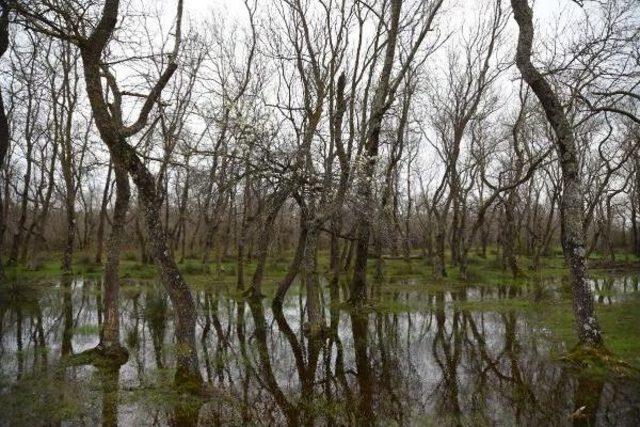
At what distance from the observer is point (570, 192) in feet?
32.7

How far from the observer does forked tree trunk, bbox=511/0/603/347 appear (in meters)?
9.69

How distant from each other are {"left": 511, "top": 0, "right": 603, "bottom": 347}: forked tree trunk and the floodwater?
96cm

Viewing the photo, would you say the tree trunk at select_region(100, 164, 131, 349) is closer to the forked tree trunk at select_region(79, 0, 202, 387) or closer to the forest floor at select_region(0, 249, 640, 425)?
the forest floor at select_region(0, 249, 640, 425)

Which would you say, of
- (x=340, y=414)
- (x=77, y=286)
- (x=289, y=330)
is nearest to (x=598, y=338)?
(x=340, y=414)

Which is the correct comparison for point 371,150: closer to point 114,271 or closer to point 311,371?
point 311,371

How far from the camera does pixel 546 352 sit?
423 inches

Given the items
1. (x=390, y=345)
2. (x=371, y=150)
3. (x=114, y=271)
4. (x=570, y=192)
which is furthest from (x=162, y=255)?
(x=371, y=150)

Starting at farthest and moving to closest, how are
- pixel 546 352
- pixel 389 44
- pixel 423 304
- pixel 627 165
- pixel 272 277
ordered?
pixel 627 165, pixel 272 277, pixel 423 304, pixel 389 44, pixel 546 352

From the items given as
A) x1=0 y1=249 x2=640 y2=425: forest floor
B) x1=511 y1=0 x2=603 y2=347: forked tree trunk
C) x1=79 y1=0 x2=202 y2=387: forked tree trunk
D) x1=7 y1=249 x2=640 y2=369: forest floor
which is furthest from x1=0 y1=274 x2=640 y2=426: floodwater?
x1=511 y1=0 x2=603 y2=347: forked tree trunk

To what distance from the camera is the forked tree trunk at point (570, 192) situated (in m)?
9.69

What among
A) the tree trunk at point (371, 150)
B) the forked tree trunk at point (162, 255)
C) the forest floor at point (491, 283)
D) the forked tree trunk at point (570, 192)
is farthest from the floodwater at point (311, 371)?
the tree trunk at point (371, 150)

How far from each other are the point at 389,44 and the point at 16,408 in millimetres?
12400

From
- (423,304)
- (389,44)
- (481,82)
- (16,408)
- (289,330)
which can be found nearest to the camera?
(16,408)

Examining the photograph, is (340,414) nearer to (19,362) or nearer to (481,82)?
(19,362)
